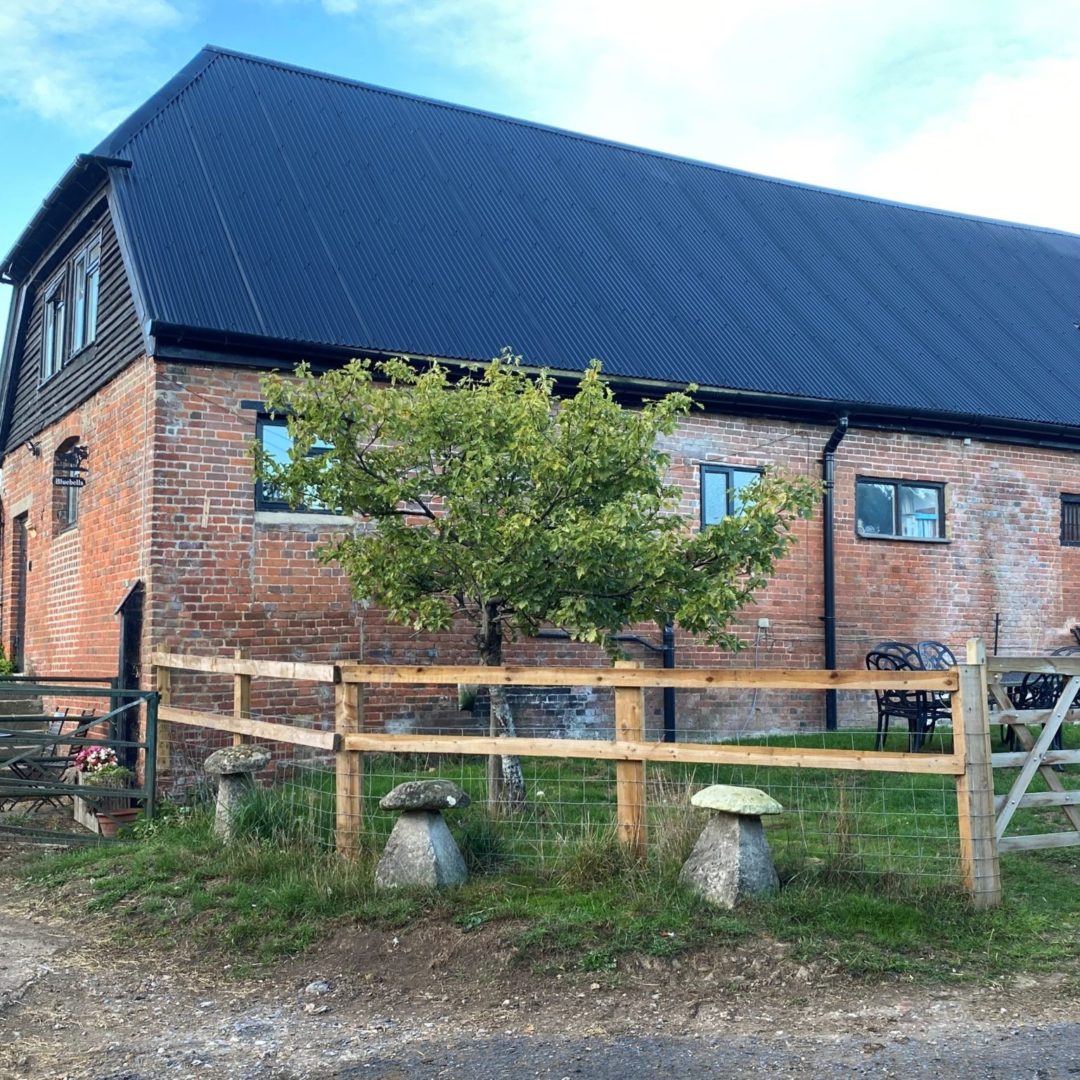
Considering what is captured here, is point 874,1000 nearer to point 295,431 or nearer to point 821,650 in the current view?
point 295,431

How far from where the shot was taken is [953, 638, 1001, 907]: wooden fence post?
626 centimetres

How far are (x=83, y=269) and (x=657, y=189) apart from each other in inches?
318

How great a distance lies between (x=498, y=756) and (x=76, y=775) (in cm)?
391

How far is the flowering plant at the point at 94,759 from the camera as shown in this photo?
10227mm

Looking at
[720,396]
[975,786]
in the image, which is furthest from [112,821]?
[720,396]

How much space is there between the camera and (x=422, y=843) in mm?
6723

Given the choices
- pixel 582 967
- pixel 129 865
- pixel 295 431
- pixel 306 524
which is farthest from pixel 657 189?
pixel 582 967

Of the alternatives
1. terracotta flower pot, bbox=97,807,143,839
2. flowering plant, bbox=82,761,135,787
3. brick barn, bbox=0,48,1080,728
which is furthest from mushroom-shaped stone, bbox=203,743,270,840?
brick barn, bbox=0,48,1080,728

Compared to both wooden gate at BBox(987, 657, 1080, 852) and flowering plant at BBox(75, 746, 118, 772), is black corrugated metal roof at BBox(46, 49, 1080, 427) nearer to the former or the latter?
flowering plant at BBox(75, 746, 118, 772)

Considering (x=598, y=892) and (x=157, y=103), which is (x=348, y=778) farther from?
(x=157, y=103)

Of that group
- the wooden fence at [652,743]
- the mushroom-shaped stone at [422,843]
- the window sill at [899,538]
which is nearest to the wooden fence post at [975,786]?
the wooden fence at [652,743]

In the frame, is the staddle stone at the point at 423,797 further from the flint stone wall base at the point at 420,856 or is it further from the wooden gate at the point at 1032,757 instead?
the wooden gate at the point at 1032,757

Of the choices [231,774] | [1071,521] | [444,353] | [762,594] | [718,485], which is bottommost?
[231,774]

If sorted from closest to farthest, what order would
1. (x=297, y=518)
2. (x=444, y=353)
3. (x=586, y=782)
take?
1. (x=586, y=782)
2. (x=297, y=518)
3. (x=444, y=353)
